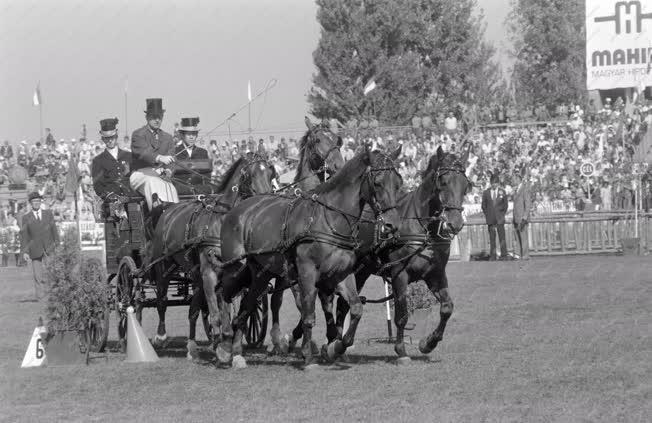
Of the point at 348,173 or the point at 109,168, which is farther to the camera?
the point at 109,168

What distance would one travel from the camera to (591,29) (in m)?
45.0

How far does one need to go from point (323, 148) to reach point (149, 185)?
9.63 feet

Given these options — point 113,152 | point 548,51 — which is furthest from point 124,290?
point 548,51

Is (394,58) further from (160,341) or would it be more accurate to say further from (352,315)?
(352,315)

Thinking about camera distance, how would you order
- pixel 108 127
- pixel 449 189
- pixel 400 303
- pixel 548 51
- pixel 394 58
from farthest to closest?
pixel 548 51, pixel 394 58, pixel 108 127, pixel 400 303, pixel 449 189

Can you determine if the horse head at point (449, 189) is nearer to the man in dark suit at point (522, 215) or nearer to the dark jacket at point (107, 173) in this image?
the dark jacket at point (107, 173)

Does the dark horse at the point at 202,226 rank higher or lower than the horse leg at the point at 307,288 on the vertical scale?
higher

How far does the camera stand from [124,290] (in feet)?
47.4

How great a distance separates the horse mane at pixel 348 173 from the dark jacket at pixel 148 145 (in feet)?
12.0

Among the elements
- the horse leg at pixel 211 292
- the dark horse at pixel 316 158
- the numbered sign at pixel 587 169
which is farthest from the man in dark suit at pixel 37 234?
the numbered sign at pixel 587 169

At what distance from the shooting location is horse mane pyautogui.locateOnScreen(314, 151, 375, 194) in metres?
11.2

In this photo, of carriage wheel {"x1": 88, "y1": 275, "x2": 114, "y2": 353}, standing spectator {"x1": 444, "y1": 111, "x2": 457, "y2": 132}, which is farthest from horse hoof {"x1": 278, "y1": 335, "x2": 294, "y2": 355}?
standing spectator {"x1": 444, "y1": 111, "x2": 457, "y2": 132}

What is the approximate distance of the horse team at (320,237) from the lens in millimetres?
11297

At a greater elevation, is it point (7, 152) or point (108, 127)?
point (7, 152)
